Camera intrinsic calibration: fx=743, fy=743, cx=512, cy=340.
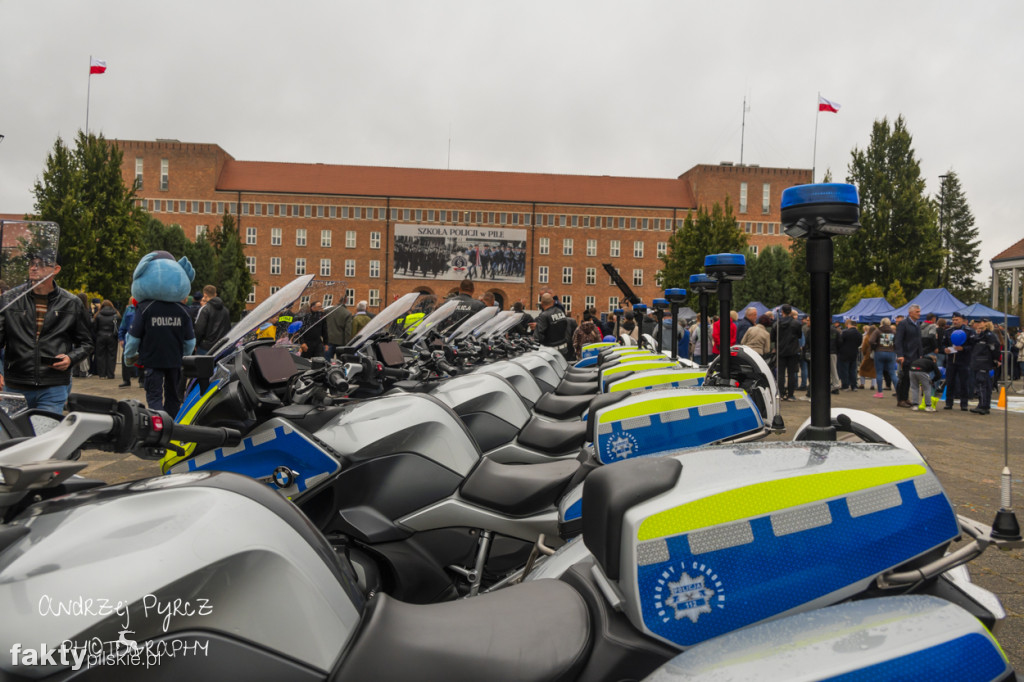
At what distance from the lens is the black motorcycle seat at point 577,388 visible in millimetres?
6699

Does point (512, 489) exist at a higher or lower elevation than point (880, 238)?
lower

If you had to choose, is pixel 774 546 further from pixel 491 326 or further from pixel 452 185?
pixel 452 185

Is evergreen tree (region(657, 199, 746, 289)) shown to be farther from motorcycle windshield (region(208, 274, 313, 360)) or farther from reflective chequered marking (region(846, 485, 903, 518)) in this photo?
reflective chequered marking (region(846, 485, 903, 518))

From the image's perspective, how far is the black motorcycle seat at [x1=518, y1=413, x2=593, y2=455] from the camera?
167 inches

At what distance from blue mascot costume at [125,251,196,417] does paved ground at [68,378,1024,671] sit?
71 cm

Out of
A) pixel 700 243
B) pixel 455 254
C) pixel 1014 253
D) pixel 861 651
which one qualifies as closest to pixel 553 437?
pixel 861 651

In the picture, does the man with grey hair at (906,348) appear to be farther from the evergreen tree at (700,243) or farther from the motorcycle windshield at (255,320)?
the evergreen tree at (700,243)

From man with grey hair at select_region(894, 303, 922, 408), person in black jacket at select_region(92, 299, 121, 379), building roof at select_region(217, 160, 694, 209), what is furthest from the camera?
building roof at select_region(217, 160, 694, 209)

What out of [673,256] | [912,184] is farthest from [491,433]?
[912,184]

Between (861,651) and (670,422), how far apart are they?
2.46 metres

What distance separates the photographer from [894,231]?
45.1 meters

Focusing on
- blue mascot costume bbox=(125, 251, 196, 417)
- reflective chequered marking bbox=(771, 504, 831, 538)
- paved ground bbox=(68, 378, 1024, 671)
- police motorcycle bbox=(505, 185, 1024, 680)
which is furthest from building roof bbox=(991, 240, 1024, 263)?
reflective chequered marking bbox=(771, 504, 831, 538)

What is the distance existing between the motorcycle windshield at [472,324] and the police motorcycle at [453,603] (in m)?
6.50

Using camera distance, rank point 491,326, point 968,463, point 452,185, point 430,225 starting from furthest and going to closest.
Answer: point 452,185 → point 430,225 → point 491,326 → point 968,463
